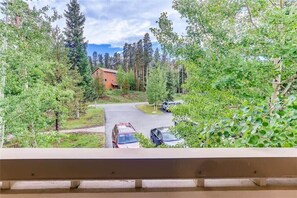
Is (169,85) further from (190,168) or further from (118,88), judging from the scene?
(190,168)

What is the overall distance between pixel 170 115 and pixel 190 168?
0.75 m

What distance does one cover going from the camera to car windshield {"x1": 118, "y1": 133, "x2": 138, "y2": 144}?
1.19 metres

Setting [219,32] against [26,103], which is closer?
[26,103]

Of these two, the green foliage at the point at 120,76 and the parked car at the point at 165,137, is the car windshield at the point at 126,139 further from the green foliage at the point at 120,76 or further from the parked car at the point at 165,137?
the green foliage at the point at 120,76

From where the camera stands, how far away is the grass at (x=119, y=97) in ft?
4.15

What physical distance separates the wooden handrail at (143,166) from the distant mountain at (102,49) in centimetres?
61

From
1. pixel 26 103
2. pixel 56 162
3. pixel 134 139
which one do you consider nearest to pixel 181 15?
pixel 134 139

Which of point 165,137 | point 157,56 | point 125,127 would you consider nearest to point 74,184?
point 125,127

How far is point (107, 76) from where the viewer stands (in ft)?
4.25

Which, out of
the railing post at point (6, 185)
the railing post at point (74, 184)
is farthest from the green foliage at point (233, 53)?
the railing post at point (6, 185)

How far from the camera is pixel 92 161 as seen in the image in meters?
0.71

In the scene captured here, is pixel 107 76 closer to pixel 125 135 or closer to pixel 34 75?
pixel 125 135

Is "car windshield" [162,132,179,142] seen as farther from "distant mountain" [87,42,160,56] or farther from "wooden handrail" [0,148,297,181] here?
"wooden handrail" [0,148,297,181]

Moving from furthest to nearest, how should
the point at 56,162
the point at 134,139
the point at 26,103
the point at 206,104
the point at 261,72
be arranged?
→ 1. the point at 206,104
2. the point at 261,72
3. the point at 26,103
4. the point at 134,139
5. the point at 56,162
